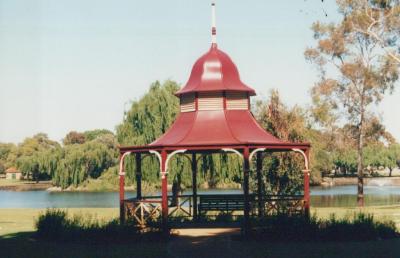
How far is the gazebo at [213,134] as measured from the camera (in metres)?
19.8

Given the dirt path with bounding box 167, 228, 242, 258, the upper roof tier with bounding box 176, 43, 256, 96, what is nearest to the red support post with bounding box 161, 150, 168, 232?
the dirt path with bounding box 167, 228, 242, 258

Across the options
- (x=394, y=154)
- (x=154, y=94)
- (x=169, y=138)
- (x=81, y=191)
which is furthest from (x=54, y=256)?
(x=394, y=154)

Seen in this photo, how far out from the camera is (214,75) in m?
22.3

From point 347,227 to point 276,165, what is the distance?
11591mm

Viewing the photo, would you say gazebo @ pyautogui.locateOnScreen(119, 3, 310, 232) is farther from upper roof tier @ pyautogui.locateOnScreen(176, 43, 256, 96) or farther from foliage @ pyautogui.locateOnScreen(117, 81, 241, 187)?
foliage @ pyautogui.locateOnScreen(117, 81, 241, 187)

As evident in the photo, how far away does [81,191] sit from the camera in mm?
66000

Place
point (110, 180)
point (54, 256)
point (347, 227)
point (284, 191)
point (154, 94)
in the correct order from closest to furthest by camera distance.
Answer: point (54, 256), point (347, 227), point (284, 191), point (154, 94), point (110, 180)

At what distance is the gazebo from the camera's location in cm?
1980

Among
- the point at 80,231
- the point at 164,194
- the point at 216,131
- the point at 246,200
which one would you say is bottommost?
the point at 80,231

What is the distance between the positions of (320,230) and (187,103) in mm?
7431

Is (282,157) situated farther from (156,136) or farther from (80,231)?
(80,231)

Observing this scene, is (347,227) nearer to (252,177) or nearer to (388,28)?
(252,177)

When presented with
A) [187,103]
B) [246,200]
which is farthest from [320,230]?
[187,103]

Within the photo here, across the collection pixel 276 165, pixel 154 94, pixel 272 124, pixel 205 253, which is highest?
pixel 154 94
